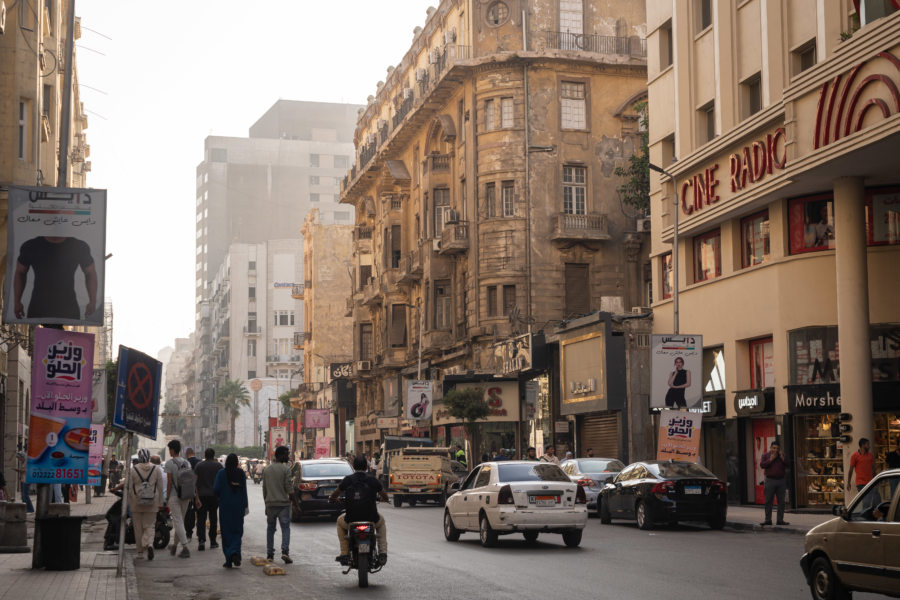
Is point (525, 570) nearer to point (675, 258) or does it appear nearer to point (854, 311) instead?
point (854, 311)

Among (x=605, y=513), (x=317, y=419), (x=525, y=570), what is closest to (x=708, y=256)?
(x=605, y=513)

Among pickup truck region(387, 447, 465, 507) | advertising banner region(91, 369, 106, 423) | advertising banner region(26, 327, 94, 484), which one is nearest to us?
advertising banner region(26, 327, 94, 484)

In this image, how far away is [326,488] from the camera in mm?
30828

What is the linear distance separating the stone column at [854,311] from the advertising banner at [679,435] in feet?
12.2

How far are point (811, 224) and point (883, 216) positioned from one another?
186cm

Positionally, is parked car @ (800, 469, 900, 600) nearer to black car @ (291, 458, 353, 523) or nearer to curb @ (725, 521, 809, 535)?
curb @ (725, 521, 809, 535)

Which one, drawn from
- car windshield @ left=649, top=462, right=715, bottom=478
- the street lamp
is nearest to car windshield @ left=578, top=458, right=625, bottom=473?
car windshield @ left=649, top=462, right=715, bottom=478

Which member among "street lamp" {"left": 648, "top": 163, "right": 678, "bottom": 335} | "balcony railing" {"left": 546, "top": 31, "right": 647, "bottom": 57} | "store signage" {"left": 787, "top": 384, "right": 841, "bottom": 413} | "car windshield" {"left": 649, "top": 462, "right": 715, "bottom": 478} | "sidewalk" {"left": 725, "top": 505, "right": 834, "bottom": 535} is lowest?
"sidewalk" {"left": 725, "top": 505, "right": 834, "bottom": 535}

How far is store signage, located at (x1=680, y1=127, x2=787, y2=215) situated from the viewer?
1280 inches

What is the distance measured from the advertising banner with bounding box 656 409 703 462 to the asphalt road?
637cm

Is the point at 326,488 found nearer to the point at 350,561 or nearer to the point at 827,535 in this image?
the point at 350,561

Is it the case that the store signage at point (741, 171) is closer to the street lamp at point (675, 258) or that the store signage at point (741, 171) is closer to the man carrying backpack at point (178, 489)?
the street lamp at point (675, 258)

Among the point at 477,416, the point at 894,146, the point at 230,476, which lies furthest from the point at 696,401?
the point at 477,416

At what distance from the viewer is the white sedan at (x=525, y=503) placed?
2128 cm
